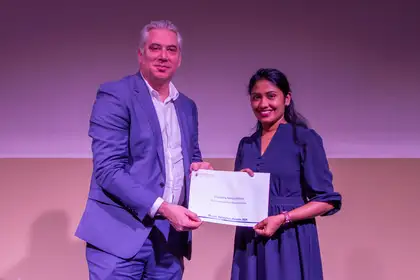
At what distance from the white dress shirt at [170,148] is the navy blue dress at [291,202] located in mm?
266

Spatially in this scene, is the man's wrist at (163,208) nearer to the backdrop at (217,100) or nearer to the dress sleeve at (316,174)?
the dress sleeve at (316,174)

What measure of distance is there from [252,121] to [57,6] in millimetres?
1284

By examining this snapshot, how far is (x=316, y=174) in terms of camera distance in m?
1.55

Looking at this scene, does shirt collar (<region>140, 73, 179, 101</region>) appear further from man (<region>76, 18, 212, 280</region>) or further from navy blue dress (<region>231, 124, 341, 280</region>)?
navy blue dress (<region>231, 124, 341, 280</region>)

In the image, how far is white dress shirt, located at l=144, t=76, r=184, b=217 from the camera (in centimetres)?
162

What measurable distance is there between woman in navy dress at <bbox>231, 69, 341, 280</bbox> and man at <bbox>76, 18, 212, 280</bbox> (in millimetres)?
222

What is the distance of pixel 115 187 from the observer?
4.90ft

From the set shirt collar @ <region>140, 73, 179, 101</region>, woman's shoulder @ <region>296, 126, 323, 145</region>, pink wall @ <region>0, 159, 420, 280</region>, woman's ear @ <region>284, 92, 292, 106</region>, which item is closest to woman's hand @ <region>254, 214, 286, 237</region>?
woman's shoulder @ <region>296, 126, 323, 145</region>

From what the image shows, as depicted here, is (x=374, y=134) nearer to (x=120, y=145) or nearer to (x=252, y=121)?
(x=252, y=121)

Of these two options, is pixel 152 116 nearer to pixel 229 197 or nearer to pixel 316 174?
pixel 229 197

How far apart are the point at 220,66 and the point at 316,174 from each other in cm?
131

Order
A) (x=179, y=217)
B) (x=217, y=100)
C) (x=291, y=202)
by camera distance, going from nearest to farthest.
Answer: (x=179, y=217) < (x=291, y=202) < (x=217, y=100)

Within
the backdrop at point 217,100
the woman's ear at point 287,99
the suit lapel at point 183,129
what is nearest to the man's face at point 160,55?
the suit lapel at point 183,129

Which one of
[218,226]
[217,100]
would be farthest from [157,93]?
[218,226]
